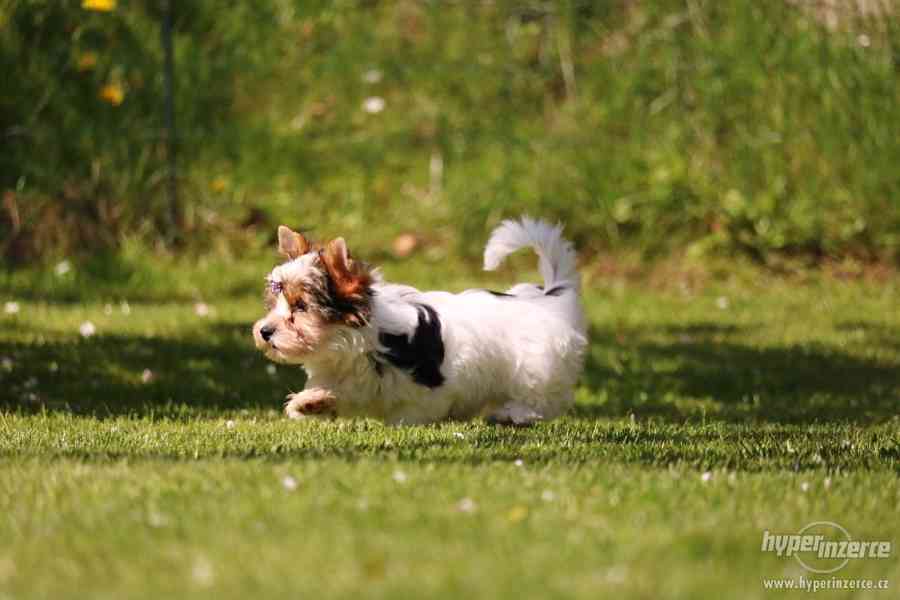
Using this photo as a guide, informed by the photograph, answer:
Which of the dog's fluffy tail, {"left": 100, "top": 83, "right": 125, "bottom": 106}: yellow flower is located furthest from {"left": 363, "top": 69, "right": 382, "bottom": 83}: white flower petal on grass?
the dog's fluffy tail

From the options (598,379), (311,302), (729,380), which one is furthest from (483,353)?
(729,380)

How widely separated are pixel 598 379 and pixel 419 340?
2.51 meters

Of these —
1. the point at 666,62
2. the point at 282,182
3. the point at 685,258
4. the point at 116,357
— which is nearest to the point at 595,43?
the point at 666,62

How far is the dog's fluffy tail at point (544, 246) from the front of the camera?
657 cm

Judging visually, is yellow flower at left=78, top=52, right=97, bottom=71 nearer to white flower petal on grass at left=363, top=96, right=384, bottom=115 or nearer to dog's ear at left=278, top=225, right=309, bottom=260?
white flower petal on grass at left=363, top=96, right=384, bottom=115

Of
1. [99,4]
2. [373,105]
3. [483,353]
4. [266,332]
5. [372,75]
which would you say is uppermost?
[99,4]

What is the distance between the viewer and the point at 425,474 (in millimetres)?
4605

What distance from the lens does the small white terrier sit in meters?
5.88

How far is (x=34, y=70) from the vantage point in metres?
11.4

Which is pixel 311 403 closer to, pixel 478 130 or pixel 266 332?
pixel 266 332

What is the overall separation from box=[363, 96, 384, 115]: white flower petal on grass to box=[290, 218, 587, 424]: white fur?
20.9ft

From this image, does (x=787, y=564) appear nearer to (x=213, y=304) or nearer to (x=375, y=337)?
(x=375, y=337)

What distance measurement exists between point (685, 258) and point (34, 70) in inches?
213

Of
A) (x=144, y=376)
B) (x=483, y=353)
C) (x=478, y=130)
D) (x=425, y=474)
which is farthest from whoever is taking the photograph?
(x=478, y=130)
